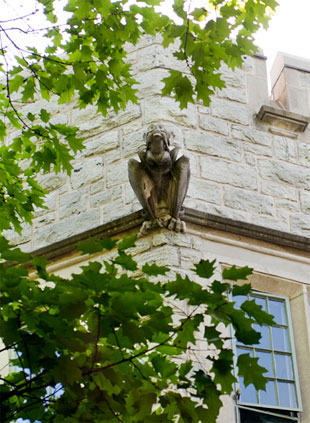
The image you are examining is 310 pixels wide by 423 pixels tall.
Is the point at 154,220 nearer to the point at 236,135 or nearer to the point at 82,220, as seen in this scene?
the point at 82,220

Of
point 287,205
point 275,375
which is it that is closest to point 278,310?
point 275,375

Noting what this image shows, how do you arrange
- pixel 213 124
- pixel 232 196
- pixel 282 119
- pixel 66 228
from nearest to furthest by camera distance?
pixel 232 196 < pixel 66 228 < pixel 213 124 < pixel 282 119

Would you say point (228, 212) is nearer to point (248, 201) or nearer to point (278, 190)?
point (248, 201)

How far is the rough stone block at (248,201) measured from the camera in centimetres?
858

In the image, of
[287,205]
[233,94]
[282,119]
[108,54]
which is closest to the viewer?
[108,54]

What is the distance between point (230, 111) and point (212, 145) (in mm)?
592

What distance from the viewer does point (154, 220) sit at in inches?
313

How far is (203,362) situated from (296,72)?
3.94 m

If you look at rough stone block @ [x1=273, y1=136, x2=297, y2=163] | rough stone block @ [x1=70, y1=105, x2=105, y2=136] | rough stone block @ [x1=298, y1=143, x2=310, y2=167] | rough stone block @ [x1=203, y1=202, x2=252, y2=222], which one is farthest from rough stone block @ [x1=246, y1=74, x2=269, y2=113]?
rough stone block @ [x1=70, y1=105, x2=105, y2=136]

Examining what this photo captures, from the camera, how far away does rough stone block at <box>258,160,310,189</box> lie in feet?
29.6

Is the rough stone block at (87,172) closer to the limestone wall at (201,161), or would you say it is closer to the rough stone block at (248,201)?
the limestone wall at (201,161)

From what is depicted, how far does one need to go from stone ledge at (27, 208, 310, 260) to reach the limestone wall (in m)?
0.19

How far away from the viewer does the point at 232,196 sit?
862cm

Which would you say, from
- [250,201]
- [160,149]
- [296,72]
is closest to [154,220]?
[160,149]
